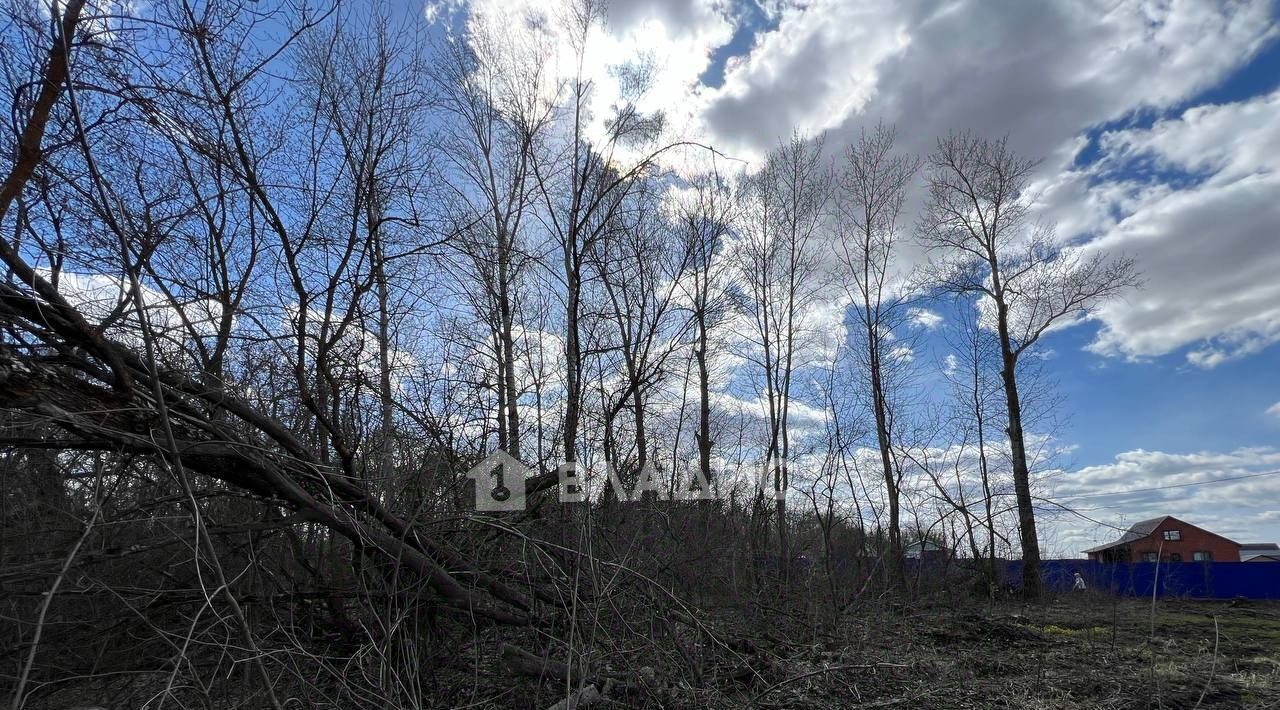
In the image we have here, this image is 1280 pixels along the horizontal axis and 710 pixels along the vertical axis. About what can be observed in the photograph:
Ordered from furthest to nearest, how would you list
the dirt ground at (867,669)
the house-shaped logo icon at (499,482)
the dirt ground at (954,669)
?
the house-shaped logo icon at (499,482)
the dirt ground at (954,669)
the dirt ground at (867,669)

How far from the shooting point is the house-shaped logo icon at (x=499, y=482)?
4496mm

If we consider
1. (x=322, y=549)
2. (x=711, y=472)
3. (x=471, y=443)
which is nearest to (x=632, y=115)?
(x=471, y=443)

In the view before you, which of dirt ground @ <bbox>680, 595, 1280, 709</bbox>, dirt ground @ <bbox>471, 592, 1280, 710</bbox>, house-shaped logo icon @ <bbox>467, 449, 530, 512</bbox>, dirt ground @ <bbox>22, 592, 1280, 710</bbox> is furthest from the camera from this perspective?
house-shaped logo icon @ <bbox>467, 449, 530, 512</bbox>

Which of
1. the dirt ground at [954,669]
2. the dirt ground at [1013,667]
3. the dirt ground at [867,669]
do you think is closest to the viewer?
the dirt ground at [867,669]

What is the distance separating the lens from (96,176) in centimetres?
162

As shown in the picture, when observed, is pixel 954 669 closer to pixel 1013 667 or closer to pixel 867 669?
pixel 1013 667

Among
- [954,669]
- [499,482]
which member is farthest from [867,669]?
[499,482]

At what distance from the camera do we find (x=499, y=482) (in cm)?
493

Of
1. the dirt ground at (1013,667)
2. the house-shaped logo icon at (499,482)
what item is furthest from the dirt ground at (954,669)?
the house-shaped logo icon at (499,482)

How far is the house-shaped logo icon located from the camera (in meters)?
4.50

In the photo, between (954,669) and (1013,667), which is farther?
(1013,667)

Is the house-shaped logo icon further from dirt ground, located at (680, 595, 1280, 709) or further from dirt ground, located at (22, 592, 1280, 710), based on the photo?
dirt ground, located at (680, 595, 1280, 709)

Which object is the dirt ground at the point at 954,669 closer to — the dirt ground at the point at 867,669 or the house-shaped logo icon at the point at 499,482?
the dirt ground at the point at 867,669

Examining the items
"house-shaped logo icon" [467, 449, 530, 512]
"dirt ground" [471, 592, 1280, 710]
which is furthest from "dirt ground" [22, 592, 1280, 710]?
"house-shaped logo icon" [467, 449, 530, 512]
